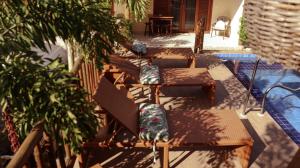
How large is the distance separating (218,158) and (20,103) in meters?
4.35

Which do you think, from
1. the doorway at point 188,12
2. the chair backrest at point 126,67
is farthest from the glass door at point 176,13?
the chair backrest at point 126,67

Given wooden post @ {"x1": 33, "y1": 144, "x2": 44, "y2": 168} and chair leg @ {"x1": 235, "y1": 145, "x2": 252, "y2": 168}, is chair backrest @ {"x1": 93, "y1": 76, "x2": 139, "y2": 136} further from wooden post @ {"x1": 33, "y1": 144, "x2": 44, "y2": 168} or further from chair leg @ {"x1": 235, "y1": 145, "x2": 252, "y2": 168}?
chair leg @ {"x1": 235, "y1": 145, "x2": 252, "y2": 168}

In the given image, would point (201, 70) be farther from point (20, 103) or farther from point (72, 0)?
point (20, 103)

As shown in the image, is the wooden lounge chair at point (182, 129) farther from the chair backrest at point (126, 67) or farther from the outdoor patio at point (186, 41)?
the outdoor patio at point (186, 41)

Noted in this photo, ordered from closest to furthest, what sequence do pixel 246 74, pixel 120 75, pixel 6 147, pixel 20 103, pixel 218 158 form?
1. pixel 20 103
2. pixel 218 158
3. pixel 6 147
4. pixel 120 75
5. pixel 246 74

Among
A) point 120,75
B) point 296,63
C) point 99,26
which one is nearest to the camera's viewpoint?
point 296,63

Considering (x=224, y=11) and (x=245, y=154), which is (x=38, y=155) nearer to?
(x=245, y=154)

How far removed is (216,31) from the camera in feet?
52.0

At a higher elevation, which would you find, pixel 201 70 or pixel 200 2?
pixel 200 2

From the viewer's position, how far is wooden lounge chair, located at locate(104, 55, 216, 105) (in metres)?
7.61

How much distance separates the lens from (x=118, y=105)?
5648 millimetres

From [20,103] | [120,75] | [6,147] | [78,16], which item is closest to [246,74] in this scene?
[120,75]

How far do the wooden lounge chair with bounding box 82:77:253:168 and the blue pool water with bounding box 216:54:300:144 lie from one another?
2150 mm

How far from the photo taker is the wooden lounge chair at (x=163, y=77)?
7.61 meters
